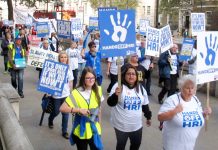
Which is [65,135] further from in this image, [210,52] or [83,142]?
[210,52]

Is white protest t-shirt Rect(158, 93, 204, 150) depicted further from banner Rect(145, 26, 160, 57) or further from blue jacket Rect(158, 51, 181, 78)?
banner Rect(145, 26, 160, 57)

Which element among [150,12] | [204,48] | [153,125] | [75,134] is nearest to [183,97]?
[204,48]

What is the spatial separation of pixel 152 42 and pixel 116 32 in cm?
553

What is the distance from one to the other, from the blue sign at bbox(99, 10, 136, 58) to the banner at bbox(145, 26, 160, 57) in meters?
5.06

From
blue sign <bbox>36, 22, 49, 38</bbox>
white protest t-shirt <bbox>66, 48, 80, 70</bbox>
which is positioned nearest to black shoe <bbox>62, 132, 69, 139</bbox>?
white protest t-shirt <bbox>66, 48, 80, 70</bbox>

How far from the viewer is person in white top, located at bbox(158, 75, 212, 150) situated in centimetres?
452

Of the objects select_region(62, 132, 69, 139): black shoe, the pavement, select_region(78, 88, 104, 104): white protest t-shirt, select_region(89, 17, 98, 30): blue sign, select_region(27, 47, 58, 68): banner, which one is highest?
select_region(89, 17, 98, 30): blue sign

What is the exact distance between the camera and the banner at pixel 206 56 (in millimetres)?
5316

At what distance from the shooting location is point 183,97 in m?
4.59

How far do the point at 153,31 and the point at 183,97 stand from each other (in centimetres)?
648

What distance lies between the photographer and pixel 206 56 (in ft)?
17.8

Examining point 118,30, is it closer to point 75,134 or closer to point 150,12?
point 75,134

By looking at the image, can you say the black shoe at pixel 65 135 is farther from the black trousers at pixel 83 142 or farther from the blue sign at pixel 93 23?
the blue sign at pixel 93 23

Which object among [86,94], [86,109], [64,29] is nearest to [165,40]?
[64,29]
